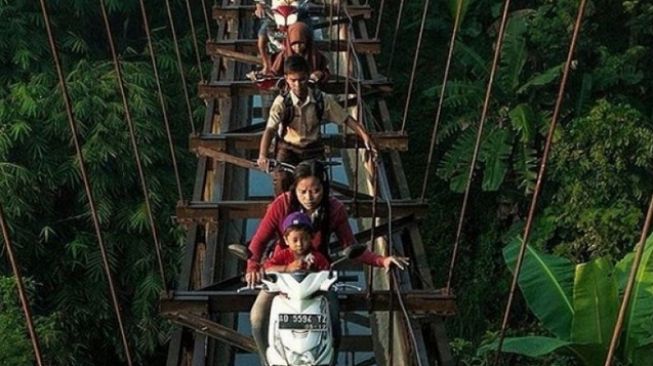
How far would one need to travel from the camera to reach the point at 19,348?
8484mm

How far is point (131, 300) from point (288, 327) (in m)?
6.79

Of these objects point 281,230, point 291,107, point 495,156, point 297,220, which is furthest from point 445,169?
point 297,220

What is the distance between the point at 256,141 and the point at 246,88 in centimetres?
114

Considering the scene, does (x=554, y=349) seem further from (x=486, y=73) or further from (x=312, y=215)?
(x=486, y=73)

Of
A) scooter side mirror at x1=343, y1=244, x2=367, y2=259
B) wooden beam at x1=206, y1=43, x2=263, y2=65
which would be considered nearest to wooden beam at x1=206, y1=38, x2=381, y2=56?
wooden beam at x1=206, y1=43, x2=263, y2=65

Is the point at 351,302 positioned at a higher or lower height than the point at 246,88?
lower

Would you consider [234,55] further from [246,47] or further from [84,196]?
[84,196]

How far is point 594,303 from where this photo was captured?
645 centimetres

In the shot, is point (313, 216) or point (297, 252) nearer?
point (297, 252)

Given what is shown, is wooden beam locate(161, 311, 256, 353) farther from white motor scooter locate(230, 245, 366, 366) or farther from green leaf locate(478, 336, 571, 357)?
green leaf locate(478, 336, 571, 357)

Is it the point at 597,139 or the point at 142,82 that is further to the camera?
the point at 142,82

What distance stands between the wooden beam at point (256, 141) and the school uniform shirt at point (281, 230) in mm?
1939

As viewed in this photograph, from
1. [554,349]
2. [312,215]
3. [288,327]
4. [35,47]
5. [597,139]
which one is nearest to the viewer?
[288,327]

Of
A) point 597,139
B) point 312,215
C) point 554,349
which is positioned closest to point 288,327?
point 312,215
